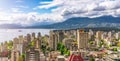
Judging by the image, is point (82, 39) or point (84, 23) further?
point (82, 39)

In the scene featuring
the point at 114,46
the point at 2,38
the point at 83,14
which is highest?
the point at 83,14

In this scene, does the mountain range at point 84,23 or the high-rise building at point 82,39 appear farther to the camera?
the high-rise building at point 82,39

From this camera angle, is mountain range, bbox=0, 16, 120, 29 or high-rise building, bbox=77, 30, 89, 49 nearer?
mountain range, bbox=0, 16, 120, 29

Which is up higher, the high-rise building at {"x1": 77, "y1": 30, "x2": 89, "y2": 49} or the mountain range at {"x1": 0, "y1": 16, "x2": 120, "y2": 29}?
the mountain range at {"x1": 0, "y1": 16, "x2": 120, "y2": 29}

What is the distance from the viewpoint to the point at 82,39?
5.89m

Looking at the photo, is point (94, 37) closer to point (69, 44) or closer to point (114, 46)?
point (114, 46)

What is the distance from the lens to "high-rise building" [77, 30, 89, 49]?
583cm

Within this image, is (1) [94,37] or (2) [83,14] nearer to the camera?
(2) [83,14]

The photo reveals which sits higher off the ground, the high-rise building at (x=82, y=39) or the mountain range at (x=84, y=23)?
the mountain range at (x=84, y=23)

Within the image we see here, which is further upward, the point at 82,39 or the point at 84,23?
the point at 84,23

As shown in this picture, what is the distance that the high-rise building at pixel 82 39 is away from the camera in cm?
583

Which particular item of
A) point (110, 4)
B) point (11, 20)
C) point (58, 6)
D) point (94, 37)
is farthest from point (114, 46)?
point (11, 20)

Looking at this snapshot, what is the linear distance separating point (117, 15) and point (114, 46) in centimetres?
123

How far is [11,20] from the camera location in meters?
4.19
